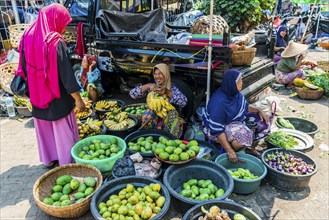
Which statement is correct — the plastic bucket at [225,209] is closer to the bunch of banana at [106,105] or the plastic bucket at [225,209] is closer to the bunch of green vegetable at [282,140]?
the bunch of green vegetable at [282,140]

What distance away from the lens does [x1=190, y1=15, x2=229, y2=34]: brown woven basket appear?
13.5 ft

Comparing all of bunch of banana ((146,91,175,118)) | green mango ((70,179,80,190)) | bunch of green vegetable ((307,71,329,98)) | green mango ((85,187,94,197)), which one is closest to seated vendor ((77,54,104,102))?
bunch of banana ((146,91,175,118))

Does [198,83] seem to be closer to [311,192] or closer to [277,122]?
[277,122]

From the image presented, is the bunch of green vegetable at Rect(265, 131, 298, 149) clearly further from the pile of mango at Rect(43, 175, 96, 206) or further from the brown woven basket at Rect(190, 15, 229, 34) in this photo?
the pile of mango at Rect(43, 175, 96, 206)

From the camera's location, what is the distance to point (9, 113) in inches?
211

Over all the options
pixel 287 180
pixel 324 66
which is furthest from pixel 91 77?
pixel 324 66

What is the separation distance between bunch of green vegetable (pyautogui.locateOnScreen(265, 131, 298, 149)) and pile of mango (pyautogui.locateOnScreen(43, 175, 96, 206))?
259cm

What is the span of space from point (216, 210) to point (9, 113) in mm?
4802

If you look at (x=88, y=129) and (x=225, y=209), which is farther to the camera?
→ (x=88, y=129)

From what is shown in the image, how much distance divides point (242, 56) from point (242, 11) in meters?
1.88

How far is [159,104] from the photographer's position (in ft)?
12.6

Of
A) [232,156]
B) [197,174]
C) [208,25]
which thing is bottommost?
[197,174]

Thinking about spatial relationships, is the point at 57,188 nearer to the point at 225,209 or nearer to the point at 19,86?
the point at 19,86

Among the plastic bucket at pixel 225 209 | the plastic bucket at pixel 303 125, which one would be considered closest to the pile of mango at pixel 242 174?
the plastic bucket at pixel 225 209
